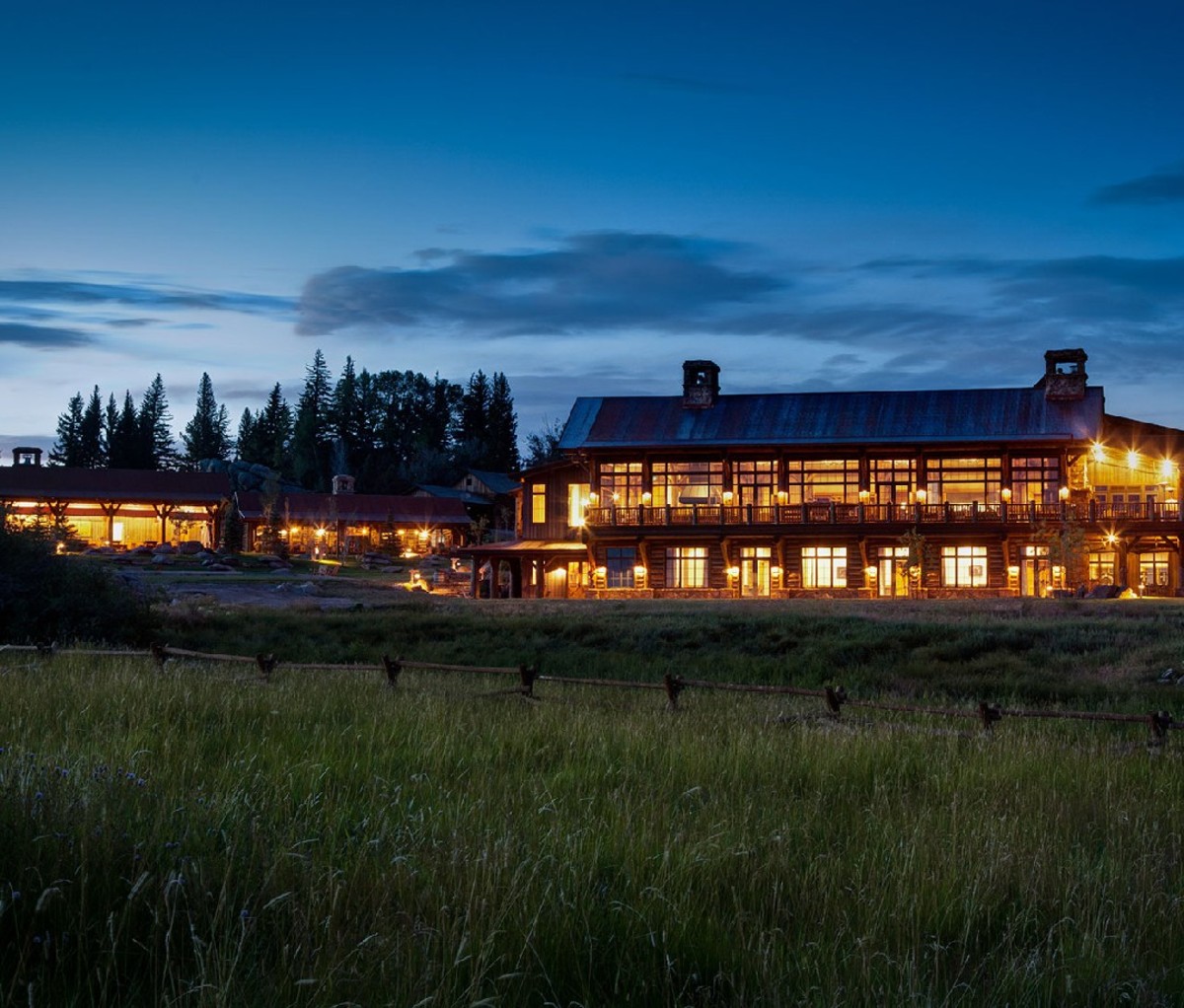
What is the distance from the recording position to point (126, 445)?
122 m

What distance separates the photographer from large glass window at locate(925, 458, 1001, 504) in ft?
164

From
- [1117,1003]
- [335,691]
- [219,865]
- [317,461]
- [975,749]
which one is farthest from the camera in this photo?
[317,461]

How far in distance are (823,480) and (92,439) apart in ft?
317

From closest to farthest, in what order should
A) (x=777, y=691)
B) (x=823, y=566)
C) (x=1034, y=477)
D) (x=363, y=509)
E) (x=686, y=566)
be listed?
(x=777, y=691)
(x=1034, y=477)
(x=823, y=566)
(x=686, y=566)
(x=363, y=509)

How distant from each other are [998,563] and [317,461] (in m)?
90.6

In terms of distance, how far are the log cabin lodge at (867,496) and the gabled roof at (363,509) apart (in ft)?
125

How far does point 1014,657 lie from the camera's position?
26.3 m

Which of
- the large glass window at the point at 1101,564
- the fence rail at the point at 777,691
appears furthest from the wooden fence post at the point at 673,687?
the large glass window at the point at 1101,564

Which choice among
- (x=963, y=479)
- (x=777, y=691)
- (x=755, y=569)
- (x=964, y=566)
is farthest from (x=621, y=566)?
(x=777, y=691)

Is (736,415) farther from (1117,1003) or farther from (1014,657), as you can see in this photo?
(1117,1003)

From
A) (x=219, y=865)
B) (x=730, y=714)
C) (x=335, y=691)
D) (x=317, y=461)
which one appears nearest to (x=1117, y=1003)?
(x=219, y=865)

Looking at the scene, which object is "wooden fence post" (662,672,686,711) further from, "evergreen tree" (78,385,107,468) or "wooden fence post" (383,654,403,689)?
"evergreen tree" (78,385,107,468)

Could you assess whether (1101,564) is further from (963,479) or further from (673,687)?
(673,687)

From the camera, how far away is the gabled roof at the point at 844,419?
4925cm
